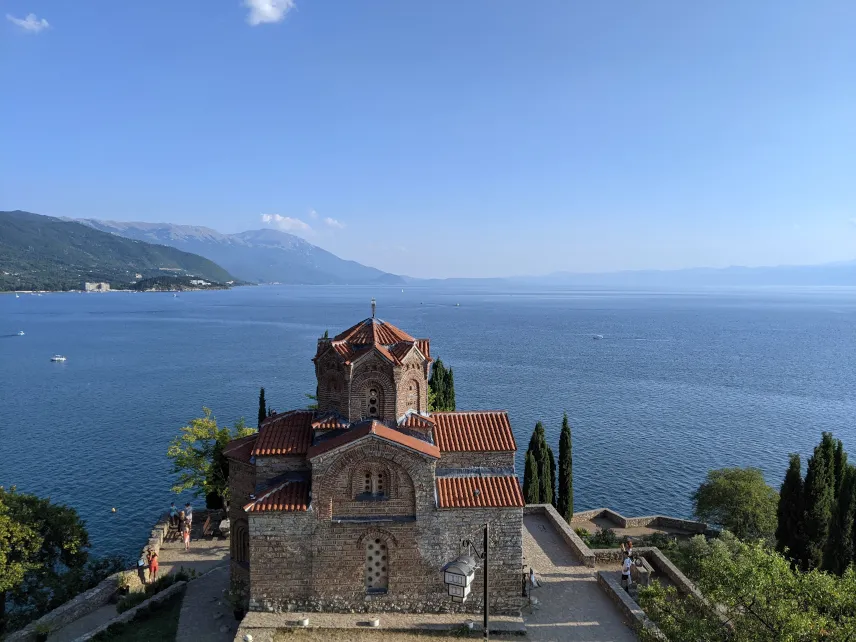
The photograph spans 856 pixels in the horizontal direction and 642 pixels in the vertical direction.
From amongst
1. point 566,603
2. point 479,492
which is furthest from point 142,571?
point 566,603

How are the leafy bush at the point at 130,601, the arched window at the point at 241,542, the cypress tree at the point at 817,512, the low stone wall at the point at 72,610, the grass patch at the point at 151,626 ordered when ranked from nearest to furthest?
the grass patch at the point at 151,626, the low stone wall at the point at 72,610, the leafy bush at the point at 130,601, the arched window at the point at 241,542, the cypress tree at the point at 817,512

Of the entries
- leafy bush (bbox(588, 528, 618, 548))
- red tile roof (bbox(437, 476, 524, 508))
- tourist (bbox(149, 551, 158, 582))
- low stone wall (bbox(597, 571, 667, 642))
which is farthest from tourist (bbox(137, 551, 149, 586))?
leafy bush (bbox(588, 528, 618, 548))

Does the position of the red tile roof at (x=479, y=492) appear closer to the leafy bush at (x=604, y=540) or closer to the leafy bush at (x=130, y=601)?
the leafy bush at (x=604, y=540)

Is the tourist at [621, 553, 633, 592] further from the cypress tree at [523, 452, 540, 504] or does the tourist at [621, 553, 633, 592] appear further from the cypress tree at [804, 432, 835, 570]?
the cypress tree at [523, 452, 540, 504]

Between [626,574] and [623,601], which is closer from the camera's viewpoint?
[623,601]

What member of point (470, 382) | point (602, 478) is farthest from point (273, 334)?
point (602, 478)

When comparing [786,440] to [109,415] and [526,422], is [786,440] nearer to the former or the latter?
[526,422]

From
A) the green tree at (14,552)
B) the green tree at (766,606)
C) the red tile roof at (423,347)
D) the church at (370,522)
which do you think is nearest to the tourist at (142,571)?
the green tree at (14,552)

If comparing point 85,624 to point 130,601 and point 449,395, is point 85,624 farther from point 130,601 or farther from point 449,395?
point 449,395
